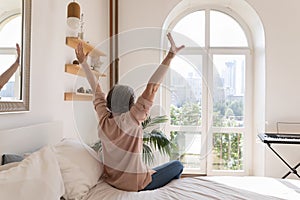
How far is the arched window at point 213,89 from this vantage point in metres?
4.23

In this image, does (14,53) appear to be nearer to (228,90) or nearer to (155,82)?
(155,82)

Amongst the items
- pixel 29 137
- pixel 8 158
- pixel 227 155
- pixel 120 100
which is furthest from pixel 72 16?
pixel 227 155

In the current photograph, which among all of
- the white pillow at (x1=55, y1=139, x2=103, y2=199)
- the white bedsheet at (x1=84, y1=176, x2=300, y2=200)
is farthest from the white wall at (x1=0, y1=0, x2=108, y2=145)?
the white bedsheet at (x1=84, y1=176, x2=300, y2=200)

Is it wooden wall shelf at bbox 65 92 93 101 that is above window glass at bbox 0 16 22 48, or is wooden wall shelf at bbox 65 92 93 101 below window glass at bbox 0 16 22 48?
below

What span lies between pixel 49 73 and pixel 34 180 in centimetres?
110

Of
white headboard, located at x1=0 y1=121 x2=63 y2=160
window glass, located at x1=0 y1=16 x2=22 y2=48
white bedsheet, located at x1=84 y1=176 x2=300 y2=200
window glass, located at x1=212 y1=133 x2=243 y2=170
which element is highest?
window glass, located at x1=0 y1=16 x2=22 y2=48

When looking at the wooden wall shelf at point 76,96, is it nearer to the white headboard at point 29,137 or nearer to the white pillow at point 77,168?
the white headboard at point 29,137

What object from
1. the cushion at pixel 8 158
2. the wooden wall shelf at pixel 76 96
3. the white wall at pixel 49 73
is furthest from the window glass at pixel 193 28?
the cushion at pixel 8 158

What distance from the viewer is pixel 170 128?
4.20 metres

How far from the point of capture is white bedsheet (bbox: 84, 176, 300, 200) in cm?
156

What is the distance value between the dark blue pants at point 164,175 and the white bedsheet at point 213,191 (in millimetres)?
122

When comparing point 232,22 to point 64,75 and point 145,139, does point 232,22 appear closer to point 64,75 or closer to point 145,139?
point 145,139

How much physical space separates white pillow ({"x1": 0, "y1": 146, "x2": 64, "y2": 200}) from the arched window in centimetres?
298

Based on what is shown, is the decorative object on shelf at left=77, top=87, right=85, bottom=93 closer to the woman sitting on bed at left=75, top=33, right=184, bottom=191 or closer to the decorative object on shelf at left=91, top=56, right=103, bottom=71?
the decorative object on shelf at left=91, top=56, right=103, bottom=71
